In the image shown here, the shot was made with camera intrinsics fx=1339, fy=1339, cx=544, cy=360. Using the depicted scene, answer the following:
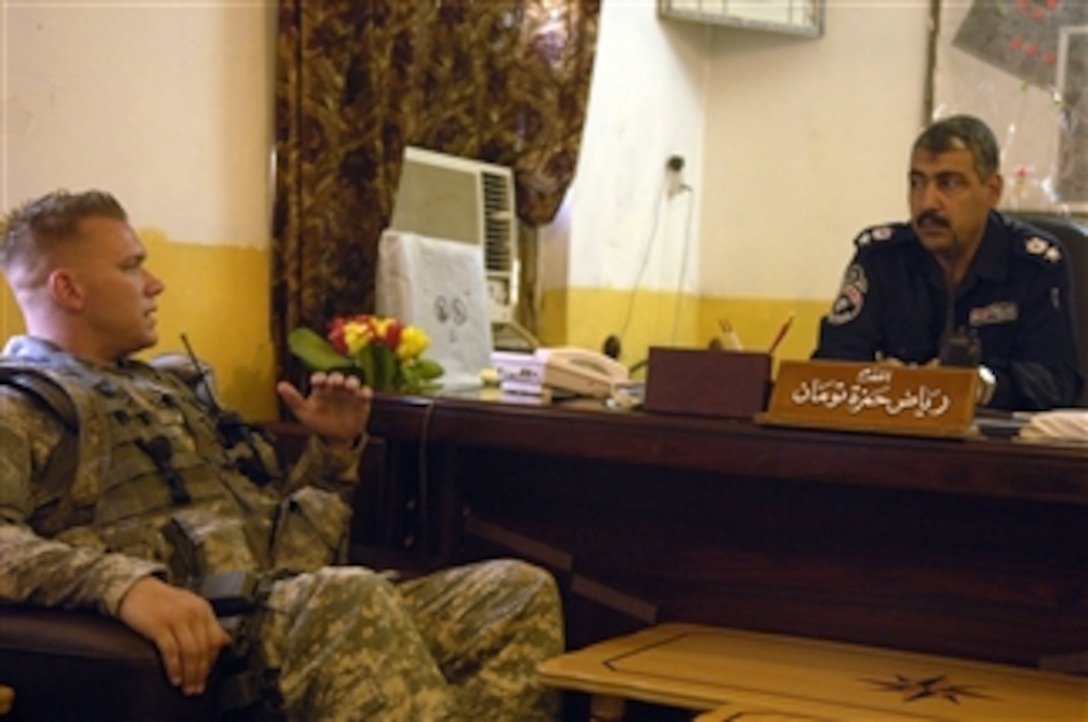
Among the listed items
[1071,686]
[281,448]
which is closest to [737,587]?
[1071,686]

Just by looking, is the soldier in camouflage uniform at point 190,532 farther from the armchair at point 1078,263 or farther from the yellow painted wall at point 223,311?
the armchair at point 1078,263

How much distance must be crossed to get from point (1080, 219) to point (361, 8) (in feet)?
7.77

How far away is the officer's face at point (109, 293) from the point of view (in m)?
1.96

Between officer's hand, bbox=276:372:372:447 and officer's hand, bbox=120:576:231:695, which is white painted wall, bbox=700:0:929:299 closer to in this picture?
officer's hand, bbox=276:372:372:447

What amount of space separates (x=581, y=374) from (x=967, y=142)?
Answer: 88 cm

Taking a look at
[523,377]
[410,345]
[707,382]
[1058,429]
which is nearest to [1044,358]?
[1058,429]

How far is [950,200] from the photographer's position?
2.51 m

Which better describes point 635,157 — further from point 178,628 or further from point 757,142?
point 178,628

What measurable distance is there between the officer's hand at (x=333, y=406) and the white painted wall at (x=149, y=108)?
63cm

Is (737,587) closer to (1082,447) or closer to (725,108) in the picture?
(1082,447)

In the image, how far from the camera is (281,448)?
8.25 feet

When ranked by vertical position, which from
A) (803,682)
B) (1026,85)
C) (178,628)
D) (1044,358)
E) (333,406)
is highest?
(1026,85)

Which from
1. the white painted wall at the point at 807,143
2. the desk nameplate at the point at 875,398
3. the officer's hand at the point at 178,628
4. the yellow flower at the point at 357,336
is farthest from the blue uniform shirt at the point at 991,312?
the white painted wall at the point at 807,143

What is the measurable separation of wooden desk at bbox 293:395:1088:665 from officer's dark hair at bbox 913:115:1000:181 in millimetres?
868
